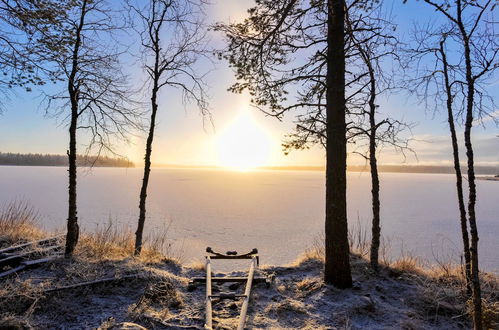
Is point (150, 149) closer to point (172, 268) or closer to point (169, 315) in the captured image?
point (172, 268)

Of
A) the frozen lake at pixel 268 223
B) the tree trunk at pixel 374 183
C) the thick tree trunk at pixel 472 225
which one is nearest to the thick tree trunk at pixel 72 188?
the frozen lake at pixel 268 223

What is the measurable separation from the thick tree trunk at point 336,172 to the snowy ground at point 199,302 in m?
0.48

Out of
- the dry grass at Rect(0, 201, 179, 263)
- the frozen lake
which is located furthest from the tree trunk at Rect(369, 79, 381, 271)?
the dry grass at Rect(0, 201, 179, 263)

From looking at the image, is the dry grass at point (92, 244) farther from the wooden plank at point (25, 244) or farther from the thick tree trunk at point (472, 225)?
the thick tree trunk at point (472, 225)

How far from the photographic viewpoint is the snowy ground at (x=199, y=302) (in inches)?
211

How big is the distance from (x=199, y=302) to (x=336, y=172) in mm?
3629

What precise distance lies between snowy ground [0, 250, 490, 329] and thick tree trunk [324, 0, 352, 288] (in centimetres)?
48

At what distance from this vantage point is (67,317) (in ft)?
17.5

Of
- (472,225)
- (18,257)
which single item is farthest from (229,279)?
(18,257)

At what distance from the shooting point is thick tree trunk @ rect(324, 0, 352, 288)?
6.94 m

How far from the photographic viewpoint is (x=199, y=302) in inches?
248

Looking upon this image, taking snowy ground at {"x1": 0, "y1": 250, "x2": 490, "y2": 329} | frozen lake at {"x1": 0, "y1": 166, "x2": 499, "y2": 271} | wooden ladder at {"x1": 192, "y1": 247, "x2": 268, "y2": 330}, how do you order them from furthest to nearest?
frozen lake at {"x1": 0, "y1": 166, "x2": 499, "y2": 271}
snowy ground at {"x1": 0, "y1": 250, "x2": 490, "y2": 329}
wooden ladder at {"x1": 192, "y1": 247, "x2": 268, "y2": 330}

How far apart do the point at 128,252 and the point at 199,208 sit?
15323 mm

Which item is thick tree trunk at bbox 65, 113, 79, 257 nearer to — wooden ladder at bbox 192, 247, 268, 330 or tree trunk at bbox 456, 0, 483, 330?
wooden ladder at bbox 192, 247, 268, 330
